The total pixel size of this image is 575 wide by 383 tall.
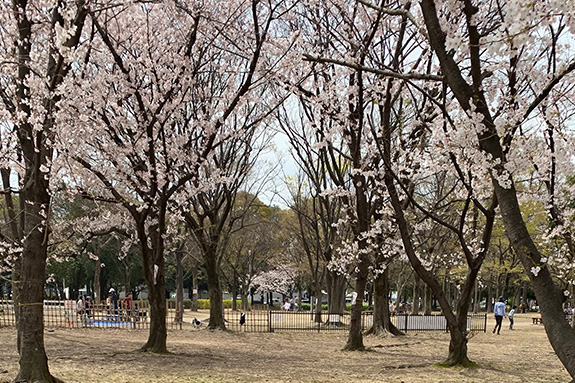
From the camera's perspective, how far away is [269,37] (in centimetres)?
945

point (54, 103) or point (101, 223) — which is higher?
point (54, 103)

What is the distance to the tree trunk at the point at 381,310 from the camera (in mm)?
16078

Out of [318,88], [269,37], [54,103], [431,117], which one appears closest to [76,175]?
[54,103]

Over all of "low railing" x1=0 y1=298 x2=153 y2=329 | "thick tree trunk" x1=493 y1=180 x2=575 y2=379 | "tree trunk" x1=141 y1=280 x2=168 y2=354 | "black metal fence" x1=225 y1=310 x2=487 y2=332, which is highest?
"thick tree trunk" x1=493 y1=180 x2=575 y2=379

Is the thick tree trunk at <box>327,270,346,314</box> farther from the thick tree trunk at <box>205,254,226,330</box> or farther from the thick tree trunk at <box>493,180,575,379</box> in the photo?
the thick tree trunk at <box>493,180,575,379</box>

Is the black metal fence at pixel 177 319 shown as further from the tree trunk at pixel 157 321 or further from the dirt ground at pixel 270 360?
the tree trunk at pixel 157 321

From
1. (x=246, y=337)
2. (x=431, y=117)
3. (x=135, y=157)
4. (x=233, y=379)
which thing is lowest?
(x=246, y=337)

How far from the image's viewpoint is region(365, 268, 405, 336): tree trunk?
52.7 ft

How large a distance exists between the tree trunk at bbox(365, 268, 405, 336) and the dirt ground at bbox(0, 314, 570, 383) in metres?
0.69

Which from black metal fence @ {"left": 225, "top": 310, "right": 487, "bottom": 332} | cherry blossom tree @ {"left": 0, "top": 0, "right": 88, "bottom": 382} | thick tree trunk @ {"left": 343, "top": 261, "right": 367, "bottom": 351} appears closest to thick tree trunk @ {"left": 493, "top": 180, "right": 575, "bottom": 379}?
cherry blossom tree @ {"left": 0, "top": 0, "right": 88, "bottom": 382}

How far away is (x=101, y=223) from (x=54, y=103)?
891cm

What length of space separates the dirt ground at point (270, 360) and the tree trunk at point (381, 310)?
69 centimetres

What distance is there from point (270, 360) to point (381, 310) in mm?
7048

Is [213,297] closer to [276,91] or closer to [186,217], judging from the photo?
[186,217]
